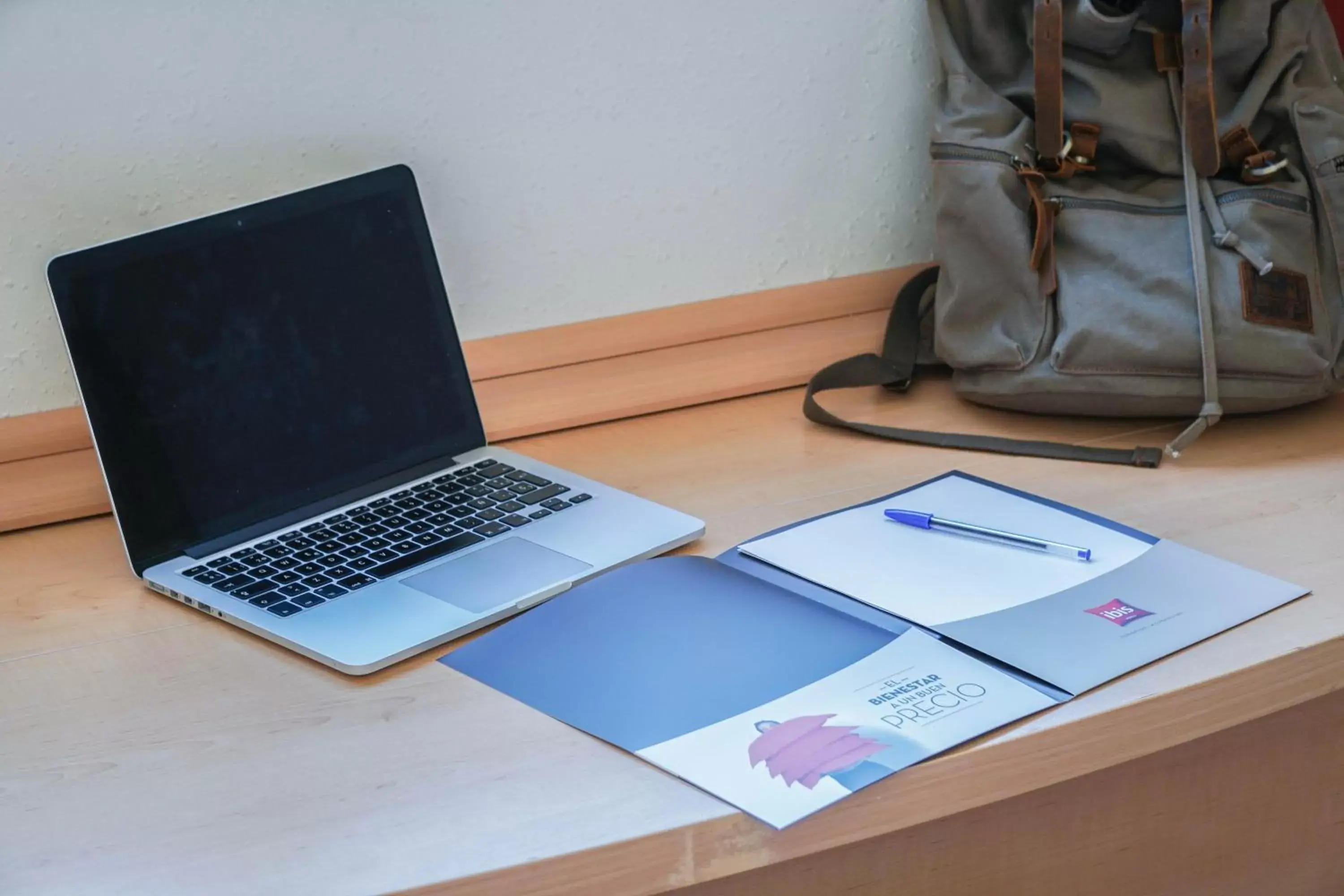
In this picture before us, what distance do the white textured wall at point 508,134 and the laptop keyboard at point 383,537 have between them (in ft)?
0.57

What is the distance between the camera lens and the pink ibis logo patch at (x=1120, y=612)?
0.73m

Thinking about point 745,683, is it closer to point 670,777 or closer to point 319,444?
point 670,777

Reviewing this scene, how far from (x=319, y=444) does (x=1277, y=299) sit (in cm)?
66

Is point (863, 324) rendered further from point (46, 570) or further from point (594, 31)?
point (46, 570)

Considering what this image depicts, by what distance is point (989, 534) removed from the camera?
819 millimetres

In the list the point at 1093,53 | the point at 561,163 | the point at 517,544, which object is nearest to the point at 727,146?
the point at 561,163

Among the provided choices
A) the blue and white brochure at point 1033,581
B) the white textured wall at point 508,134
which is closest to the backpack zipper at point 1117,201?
the white textured wall at point 508,134

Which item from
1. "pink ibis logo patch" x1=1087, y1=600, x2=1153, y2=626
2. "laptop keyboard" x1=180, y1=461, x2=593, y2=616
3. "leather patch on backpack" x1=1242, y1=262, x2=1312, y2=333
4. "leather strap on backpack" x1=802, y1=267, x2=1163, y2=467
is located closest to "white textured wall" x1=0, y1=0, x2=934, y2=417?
"leather strap on backpack" x1=802, y1=267, x2=1163, y2=467

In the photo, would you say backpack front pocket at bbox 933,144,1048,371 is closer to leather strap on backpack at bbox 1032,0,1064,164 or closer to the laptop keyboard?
leather strap on backpack at bbox 1032,0,1064,164

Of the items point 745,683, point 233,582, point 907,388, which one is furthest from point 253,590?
point 907,388

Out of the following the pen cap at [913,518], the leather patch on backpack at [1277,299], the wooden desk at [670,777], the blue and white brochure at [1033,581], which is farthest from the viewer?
the leather patch on backpack at [1277,299]

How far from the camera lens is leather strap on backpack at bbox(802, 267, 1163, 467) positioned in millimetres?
953

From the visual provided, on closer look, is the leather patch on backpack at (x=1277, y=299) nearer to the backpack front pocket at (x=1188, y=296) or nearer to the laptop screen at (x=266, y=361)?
the backpack front pocket at (x=1188, y=296)

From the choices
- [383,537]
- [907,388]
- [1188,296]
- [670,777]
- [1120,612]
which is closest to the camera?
[670,777]
